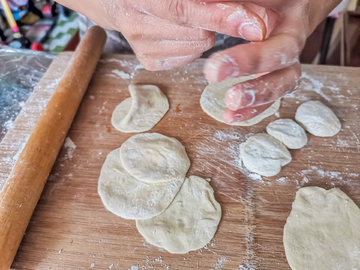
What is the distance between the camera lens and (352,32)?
2396 mm

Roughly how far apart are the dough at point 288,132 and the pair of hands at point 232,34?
9.7 inches

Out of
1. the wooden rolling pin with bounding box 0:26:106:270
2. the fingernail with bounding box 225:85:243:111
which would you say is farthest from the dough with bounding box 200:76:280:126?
the wooden rolling pin with bounding box 0:26:106:270

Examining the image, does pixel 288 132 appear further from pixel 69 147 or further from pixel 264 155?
pixel 69 147

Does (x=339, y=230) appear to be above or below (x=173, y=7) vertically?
below

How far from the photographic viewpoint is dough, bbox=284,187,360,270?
1.00m

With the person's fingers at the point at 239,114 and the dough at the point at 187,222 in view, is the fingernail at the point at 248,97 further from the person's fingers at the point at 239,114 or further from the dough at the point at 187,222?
the dough at the point at 187,222

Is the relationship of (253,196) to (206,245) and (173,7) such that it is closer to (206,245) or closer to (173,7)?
(206,245)

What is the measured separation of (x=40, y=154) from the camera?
1190 mm

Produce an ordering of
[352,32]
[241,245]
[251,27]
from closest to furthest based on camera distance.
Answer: [251,27], [241,245], [352,32]

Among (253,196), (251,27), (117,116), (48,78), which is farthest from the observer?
(48,78)

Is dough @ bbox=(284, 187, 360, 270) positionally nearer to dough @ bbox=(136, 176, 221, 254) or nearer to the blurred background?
dough @ bbox=(136, 176, 221, 254)

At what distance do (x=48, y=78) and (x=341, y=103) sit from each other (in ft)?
5.78

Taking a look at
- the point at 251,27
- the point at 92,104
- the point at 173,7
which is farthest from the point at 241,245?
the point at 92,104

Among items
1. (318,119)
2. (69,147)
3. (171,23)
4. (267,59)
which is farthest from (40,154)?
(318,119)
